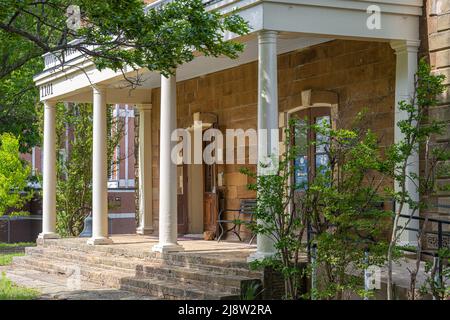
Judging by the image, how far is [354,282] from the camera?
9344mm

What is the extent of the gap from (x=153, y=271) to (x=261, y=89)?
12.2 feet

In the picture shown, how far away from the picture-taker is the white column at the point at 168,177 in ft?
45.8

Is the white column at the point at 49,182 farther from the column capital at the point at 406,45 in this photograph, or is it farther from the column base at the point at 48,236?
the column capital at the point at 406,45

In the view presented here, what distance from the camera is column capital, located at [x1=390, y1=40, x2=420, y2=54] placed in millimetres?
12391

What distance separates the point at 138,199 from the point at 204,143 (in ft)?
12.7

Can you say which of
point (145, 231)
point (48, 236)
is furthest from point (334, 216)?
point (145, 231)

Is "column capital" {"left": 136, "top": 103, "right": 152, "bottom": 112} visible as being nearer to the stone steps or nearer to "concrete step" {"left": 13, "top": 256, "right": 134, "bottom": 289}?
the stone steps

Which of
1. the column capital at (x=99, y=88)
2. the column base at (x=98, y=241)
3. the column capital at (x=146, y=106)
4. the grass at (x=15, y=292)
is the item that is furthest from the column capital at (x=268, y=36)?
the column capital at (x=146, y=106)

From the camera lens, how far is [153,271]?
13.6 meters

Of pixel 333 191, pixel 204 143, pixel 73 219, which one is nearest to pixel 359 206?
pixel 333 191

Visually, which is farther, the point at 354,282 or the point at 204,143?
the point at 204,143

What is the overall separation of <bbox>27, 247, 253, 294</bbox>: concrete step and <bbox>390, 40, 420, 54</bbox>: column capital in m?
3.97

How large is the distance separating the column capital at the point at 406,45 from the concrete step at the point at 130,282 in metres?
4.30
